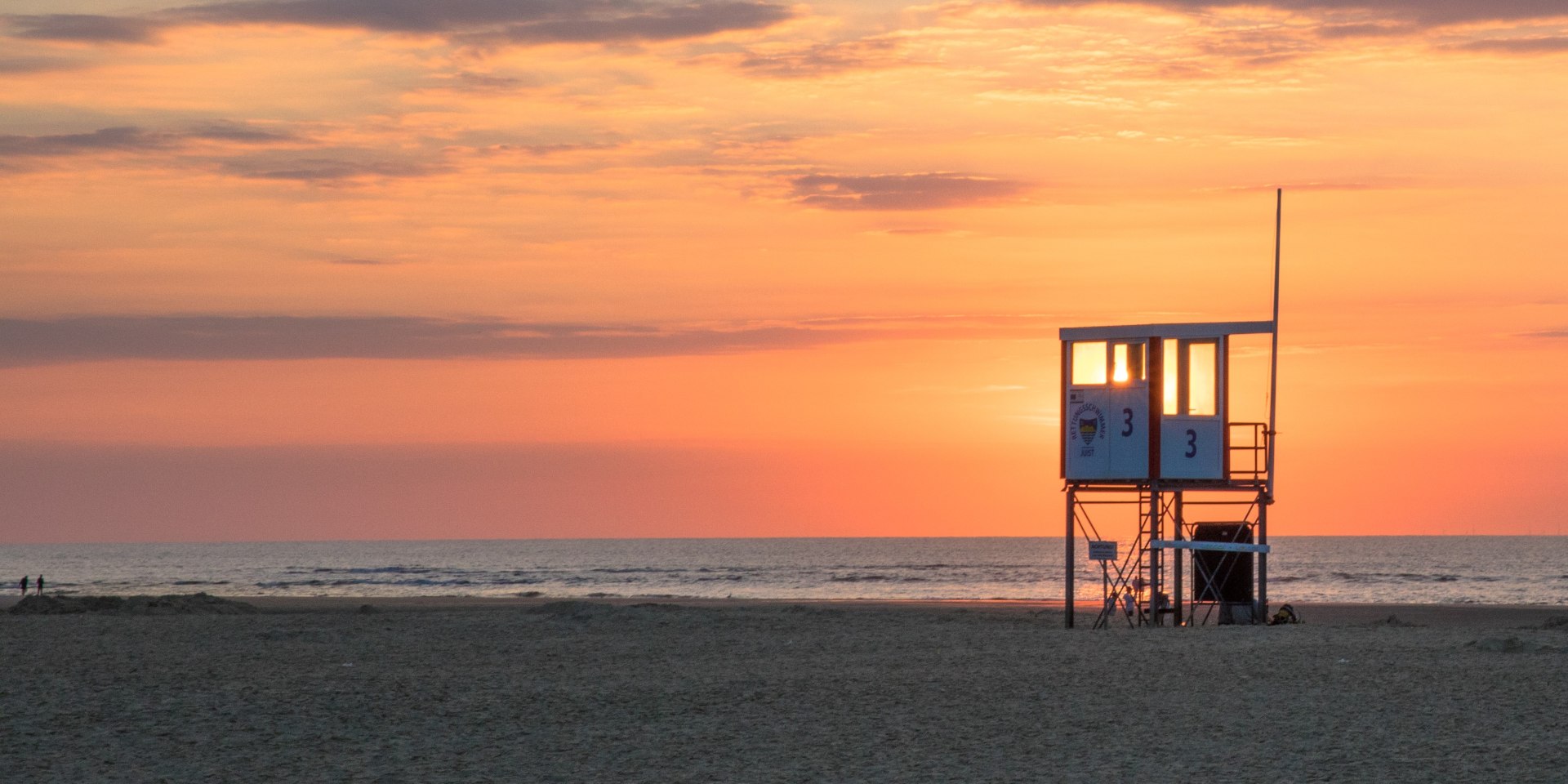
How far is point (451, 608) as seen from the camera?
41.9 m

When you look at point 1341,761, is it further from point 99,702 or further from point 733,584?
point 733,584

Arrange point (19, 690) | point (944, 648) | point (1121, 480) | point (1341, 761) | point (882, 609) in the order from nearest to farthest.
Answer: point (1341, 761) → point (19, 690) → point (944, 648) → point (1121, 480) → point (882, 609)

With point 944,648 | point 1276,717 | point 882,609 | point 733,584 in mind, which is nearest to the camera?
point 1276,717

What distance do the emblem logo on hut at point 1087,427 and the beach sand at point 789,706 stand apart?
14.2ft

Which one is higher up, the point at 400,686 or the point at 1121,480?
the point at 1121,480

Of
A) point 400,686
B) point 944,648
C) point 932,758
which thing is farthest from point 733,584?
point 932,758


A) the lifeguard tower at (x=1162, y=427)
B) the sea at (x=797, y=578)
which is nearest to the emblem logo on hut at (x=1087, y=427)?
the lifeguard tower at (x=1162, y=427)

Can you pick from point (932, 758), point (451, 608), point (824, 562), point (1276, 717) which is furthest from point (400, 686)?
point (824, 562)

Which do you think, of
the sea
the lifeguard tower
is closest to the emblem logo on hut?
the lifeguard tower

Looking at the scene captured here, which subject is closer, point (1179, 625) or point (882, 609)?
point (1179, 625)

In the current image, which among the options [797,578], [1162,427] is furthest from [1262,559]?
[797,578]

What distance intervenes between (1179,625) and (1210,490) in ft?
9.59

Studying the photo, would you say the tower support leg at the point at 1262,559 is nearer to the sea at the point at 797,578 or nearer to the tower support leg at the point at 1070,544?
the tower support leg at the point at 1070,544

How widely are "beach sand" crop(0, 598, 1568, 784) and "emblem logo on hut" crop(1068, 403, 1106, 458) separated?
14.2ft
